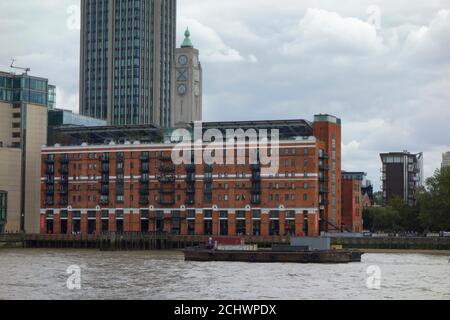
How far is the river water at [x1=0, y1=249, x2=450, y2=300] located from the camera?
236 ft

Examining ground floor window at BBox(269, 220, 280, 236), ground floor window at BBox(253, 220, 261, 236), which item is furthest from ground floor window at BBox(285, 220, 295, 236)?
ground floor window at BBox(253, 220, 261, 236)

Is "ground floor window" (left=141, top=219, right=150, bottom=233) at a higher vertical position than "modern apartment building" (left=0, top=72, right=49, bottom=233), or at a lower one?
lower

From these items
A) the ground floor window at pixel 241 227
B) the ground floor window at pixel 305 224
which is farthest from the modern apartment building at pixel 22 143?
the ground floor window at pixel 305 224

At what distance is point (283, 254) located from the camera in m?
121

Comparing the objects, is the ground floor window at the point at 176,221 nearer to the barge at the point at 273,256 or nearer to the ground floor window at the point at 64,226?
the ground floor window at the point at 64,226

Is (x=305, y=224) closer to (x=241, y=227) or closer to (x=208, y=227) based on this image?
(x=241, y=227)

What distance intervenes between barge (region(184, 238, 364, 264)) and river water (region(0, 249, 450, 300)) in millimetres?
3767

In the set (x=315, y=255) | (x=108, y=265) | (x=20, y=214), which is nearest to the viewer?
(x=108, y=265)

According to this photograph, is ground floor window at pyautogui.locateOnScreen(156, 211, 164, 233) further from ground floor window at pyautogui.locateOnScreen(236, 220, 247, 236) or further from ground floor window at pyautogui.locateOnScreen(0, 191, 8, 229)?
ground floor window at pyautogui.locateOnScreen(0, 191, 8, 229)

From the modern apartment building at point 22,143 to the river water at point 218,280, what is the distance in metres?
68.3

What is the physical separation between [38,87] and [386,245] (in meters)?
79.9

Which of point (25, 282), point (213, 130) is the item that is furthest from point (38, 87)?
point (25, 282)
